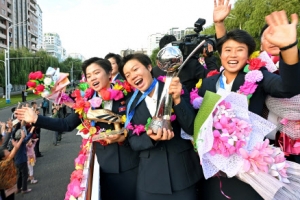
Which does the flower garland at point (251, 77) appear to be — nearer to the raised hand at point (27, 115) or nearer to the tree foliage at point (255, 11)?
the raised hand at point (27, 115)

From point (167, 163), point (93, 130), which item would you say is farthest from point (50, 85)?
point (167, 163)

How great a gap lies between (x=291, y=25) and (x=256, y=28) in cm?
1787

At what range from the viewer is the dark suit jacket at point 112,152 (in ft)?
7.92

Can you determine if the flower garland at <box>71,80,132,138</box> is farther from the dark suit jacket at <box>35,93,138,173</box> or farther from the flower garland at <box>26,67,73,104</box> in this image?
the flower garland at <box>26,67,73,104</box>

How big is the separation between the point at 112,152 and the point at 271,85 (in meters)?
1.48

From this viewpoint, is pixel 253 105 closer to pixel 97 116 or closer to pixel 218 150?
pixel 218 150

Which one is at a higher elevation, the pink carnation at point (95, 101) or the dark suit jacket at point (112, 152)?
the pink carnation at point (95, 101)

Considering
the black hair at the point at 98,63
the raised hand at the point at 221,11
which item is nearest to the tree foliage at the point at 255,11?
the raised hand at the point at 221,11

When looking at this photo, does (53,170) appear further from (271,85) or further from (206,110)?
(271,85)

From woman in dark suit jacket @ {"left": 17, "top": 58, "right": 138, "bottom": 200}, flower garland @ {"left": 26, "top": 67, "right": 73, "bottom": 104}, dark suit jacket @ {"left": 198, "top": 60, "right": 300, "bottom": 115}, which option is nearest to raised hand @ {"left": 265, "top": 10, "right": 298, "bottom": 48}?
dark suit jacket @ {"left": 198, "top": 60, "right": 300, "bottom": 115}

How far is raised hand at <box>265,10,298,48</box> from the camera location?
1.38m

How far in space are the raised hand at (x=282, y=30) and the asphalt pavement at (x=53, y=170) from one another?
509cm

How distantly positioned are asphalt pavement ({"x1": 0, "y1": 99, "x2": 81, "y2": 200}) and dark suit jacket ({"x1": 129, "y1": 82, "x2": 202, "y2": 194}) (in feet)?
13.2

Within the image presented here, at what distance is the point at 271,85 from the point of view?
5.52 ft
